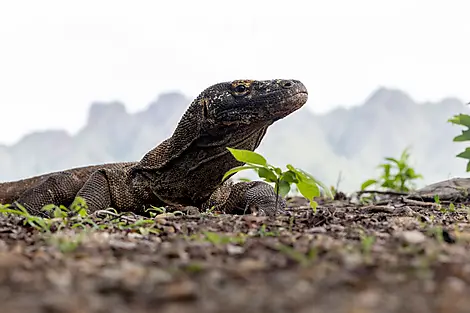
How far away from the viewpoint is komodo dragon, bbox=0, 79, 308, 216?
4.76 metres

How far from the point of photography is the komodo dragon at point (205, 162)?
15.6 ft

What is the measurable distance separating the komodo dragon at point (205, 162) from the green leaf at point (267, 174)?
0.73 meters

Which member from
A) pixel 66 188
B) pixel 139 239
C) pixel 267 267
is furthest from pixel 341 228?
pixel 66 188

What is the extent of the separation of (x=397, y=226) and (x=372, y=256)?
60.1 inches

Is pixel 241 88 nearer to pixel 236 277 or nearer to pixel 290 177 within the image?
pixel 290 177

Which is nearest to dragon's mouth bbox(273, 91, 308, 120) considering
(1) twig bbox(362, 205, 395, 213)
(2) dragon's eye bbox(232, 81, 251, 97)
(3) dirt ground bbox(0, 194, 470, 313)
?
(2) dragon's eye bbox(232, 81, 251, 97)

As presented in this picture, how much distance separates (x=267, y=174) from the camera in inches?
150

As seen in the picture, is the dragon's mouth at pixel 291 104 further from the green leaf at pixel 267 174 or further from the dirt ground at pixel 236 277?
the dirt ground at pixel 236 277

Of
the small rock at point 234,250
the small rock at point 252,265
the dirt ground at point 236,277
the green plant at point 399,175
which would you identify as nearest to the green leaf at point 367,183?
the green plant at point 399,175

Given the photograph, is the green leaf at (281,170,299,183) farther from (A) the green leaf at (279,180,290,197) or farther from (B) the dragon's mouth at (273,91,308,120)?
(B) the dragon's mouth at (273,91,308,120)

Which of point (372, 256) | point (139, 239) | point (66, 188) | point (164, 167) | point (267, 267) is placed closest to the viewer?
point (267, 267)

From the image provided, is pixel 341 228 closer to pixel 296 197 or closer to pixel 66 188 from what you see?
pixel 66 188

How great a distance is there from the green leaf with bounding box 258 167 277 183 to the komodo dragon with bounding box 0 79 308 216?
73cm

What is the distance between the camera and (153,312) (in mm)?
1388
